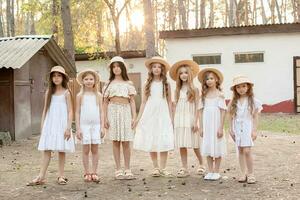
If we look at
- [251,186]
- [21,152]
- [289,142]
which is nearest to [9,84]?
[21,152]

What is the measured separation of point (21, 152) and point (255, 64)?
1199cm

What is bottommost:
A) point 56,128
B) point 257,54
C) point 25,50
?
point 56,128

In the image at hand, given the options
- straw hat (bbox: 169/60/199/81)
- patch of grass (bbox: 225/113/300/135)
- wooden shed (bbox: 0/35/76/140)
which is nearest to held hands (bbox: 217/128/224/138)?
straw hat (bbox: 169/60/199/81)

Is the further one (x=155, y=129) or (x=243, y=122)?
(x=155, y=129)

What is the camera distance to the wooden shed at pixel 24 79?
11883mm

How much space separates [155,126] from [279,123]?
9.95 metres

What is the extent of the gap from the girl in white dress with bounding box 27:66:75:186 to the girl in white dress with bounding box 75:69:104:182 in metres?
0.14

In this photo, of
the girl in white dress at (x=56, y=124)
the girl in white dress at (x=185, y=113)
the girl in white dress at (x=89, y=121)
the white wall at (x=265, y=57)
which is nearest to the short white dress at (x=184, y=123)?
the girl in white dress at (x=185, y=113)

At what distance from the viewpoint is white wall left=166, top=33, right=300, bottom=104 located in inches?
759

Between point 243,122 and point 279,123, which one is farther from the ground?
point 243,122

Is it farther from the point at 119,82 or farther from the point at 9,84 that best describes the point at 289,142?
the point at 9,84

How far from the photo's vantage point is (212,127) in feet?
21.0

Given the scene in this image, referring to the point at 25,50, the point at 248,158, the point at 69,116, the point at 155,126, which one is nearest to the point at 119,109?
the point at 155,126

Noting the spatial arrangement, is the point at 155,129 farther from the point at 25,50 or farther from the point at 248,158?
the point at 25,50
